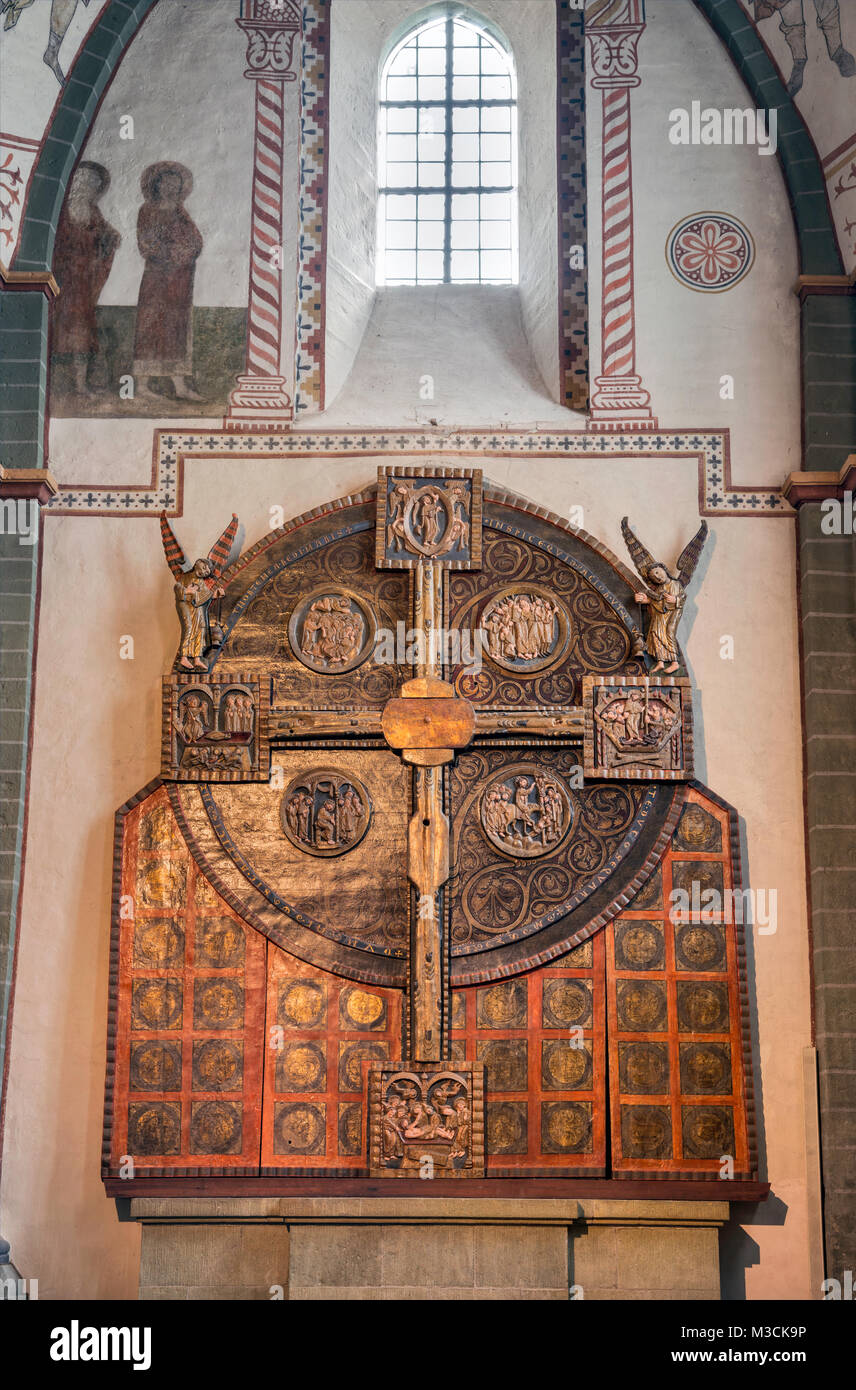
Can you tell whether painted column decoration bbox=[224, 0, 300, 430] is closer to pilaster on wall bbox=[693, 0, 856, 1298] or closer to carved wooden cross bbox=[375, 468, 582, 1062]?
carved wooden cross bbox=[375, 468, 582, 1062]

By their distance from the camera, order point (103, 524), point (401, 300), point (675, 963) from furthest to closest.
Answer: point (401, 300), point (103, 524), point (675, 963)

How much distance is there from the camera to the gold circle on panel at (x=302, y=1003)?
28.7 ft

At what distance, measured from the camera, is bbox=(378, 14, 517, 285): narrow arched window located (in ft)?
33.8

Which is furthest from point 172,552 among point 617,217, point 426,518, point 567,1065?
point 567,1065

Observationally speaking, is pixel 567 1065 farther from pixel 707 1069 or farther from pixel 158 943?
pixel 158 943

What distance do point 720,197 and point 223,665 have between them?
394cm

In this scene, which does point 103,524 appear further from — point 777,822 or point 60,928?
point 777,822

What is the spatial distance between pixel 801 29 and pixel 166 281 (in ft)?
12.7

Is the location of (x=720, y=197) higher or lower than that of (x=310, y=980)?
higher

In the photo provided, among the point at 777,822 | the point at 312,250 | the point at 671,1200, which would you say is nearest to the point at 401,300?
the point at 312,250

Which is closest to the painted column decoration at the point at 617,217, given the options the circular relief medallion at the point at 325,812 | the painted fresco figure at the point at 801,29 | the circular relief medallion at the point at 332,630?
the painted fresco figure at the point at 801,29

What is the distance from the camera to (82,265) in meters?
9.88

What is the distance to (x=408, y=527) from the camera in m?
9.28
